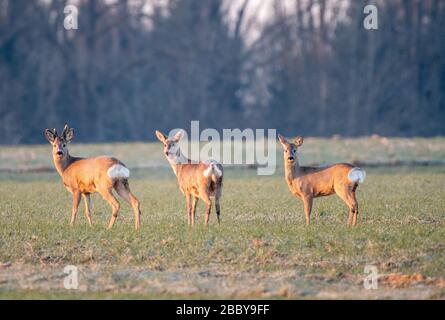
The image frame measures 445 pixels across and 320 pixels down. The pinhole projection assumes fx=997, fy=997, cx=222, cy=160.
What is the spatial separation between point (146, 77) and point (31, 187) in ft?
112

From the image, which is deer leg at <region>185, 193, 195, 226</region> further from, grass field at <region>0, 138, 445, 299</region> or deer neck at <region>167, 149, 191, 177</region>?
deer neck at <region>167, 149, 191, 177</region>

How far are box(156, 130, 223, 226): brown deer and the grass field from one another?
0.38 m

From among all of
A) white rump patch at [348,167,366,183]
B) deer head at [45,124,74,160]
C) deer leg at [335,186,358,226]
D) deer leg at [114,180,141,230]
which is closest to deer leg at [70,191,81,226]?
deer leg at [114,180,141,230]

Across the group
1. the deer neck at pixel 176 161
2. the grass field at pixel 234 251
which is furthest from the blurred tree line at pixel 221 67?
the deer neck at pixel 176 161

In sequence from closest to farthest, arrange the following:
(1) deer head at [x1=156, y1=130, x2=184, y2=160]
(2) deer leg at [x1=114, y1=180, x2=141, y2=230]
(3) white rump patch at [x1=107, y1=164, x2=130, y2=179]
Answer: (3) white rump patch at [x1=107, y1=164, x2=130, y2=179] → (2) deer leg at [x1=114, y1=180, x2=141, y2=230] → (1) deer head at [x1=156, y1=130, x2=184, y2=160]

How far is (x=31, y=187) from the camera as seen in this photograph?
2361 centimetres

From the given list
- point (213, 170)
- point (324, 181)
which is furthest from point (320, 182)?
point (213, 170)

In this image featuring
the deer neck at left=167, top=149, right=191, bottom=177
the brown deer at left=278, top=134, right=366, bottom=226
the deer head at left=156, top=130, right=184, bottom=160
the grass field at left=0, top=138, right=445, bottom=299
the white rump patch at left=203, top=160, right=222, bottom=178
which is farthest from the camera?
the deer head at left=156, top=130, right=184, bottom=160

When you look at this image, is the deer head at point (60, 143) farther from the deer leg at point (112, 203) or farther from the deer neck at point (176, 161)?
the deer neck at point (176, 161)

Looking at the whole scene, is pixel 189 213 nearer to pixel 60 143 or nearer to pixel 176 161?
pixel 176 161

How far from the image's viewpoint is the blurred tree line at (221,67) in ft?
171

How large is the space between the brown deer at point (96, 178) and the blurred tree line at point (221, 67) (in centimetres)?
3369

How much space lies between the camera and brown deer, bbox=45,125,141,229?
15688mm

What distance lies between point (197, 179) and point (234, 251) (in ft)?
7.31
